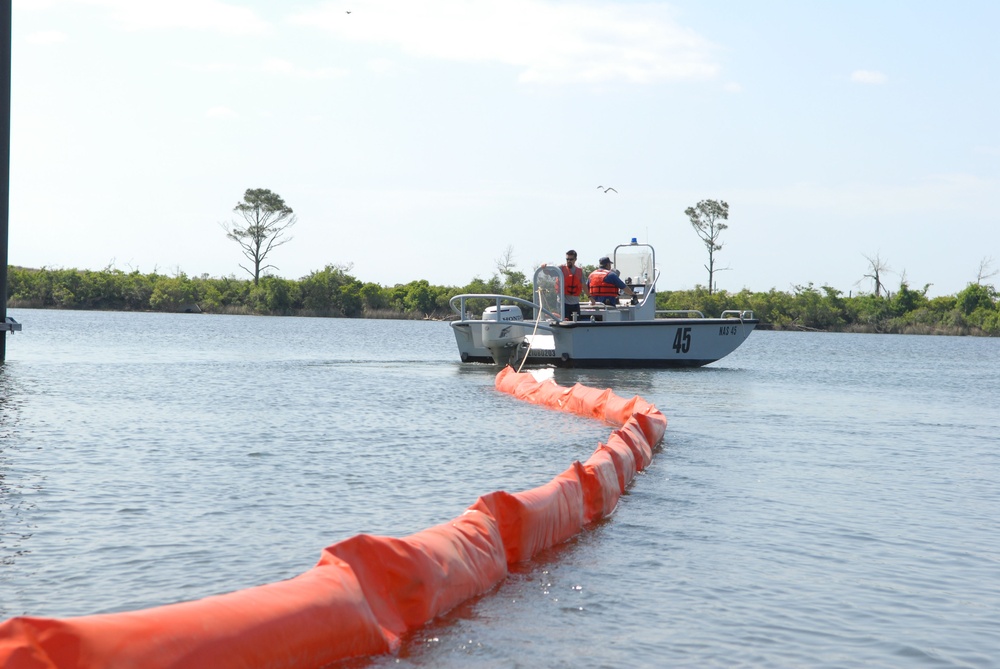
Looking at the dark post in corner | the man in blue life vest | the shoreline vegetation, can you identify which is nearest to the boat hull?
the man in blue life vest

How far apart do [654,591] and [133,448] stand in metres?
6.54

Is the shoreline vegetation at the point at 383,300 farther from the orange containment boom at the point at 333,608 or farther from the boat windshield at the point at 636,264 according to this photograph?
the orange containment boom at the point at 333,608

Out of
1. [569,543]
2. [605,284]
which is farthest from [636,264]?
[569,543]

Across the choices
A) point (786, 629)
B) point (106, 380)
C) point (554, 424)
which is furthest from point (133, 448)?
point (106, 380)

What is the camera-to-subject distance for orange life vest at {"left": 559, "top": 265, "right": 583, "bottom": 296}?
23141 mm

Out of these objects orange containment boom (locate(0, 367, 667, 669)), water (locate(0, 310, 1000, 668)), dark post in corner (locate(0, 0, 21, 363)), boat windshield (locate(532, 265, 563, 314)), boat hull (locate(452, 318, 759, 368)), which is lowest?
water (locate(0, 310, 1000, 668))

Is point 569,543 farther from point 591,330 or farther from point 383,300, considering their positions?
point 383,300

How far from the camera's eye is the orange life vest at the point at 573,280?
23.1 metres

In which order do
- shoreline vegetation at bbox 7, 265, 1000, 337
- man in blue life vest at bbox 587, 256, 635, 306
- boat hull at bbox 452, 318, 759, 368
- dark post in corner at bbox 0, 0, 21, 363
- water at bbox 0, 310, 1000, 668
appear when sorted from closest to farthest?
water at bbox 0, 310, 1000, 668 < dark post in corner at bbox 0, 0, 21, 363 < boat hull at bbox 452, 318, 759, 368 < man in blue life vest at bbox 587, 256, 635, 306 < shoreline vegetation at bbox 7, 265, 1000, 337

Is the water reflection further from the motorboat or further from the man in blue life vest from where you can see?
the man in blue life vest

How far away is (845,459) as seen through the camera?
1156 cm

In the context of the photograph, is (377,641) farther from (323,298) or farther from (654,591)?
(323,298)

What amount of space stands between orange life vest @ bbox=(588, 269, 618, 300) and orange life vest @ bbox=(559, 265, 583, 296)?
0.77m

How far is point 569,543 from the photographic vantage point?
22.9 ft
